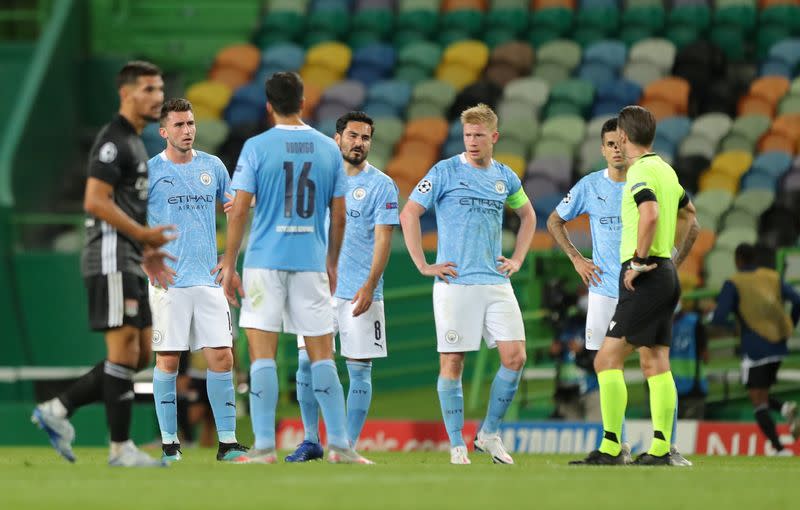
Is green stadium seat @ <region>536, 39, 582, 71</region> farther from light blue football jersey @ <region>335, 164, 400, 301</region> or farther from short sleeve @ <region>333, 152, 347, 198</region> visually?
short sleeve @ <region>333, 152, 347, 198</region>

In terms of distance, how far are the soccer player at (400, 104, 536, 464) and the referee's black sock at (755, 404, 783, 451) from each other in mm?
3933

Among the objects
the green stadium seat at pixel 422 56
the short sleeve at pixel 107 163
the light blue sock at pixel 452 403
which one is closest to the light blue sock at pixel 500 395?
the light blue sock at pixel 452 403

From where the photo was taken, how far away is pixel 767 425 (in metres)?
13.9

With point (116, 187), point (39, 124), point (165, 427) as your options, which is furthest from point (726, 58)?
point (116, 187)

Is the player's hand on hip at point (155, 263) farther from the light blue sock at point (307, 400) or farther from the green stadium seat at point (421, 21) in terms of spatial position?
the green stadium seat at point (421, 21)

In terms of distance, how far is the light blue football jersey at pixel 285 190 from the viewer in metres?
8.95

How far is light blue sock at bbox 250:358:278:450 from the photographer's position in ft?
29.2

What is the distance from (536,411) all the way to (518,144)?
4.81 meters

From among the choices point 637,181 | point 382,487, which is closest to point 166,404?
point 637,181

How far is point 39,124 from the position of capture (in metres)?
20.6

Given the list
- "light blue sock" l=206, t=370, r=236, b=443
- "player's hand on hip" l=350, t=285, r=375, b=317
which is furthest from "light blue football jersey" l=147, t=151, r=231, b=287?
"player's hand on hip" l=350, t=285, r=375, b=317

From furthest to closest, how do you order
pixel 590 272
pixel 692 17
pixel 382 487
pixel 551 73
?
pixel 692 17
pixel 551 73
pixel 590 272
pixel 382 487

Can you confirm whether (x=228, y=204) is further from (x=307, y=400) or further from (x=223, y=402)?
(x=307, y=400)

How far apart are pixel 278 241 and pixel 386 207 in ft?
6.73
